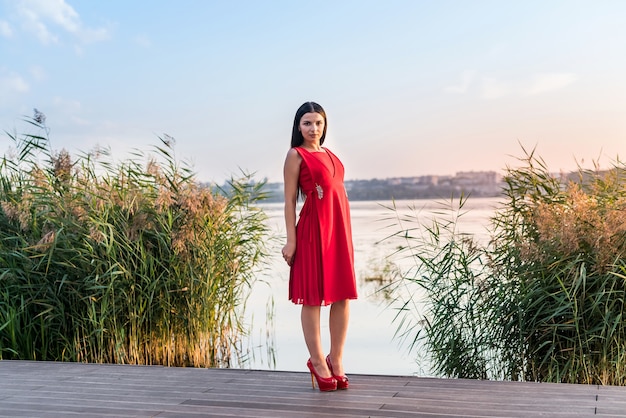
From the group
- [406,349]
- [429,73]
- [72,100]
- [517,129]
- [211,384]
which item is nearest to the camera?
[211,384]

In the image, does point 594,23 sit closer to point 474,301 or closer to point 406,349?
point 406,349

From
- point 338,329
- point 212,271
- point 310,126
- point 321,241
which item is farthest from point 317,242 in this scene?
point 212,271

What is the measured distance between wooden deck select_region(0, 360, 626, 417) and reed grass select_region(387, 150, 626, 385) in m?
0.99

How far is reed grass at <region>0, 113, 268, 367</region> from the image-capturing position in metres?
4.95

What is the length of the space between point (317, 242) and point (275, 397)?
697 millimetres

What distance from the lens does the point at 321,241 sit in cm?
332

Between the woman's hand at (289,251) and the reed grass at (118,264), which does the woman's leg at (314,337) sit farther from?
the reed grass at (118,264)

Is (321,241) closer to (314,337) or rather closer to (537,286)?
(314,337)

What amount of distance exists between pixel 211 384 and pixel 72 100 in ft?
36.7

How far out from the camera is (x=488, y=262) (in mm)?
4742

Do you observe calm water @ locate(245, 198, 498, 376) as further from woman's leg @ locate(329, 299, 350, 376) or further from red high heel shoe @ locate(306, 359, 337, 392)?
red high heel shoe @ locate(306, 359, 337, 392)

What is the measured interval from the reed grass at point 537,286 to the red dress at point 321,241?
149 cm

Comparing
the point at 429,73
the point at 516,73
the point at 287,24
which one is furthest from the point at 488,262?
the point at 516,73

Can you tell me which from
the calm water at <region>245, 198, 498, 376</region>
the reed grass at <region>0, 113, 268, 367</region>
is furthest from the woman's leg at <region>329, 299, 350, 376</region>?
the reed grass at <region>0, 113, 268, 367</region>
